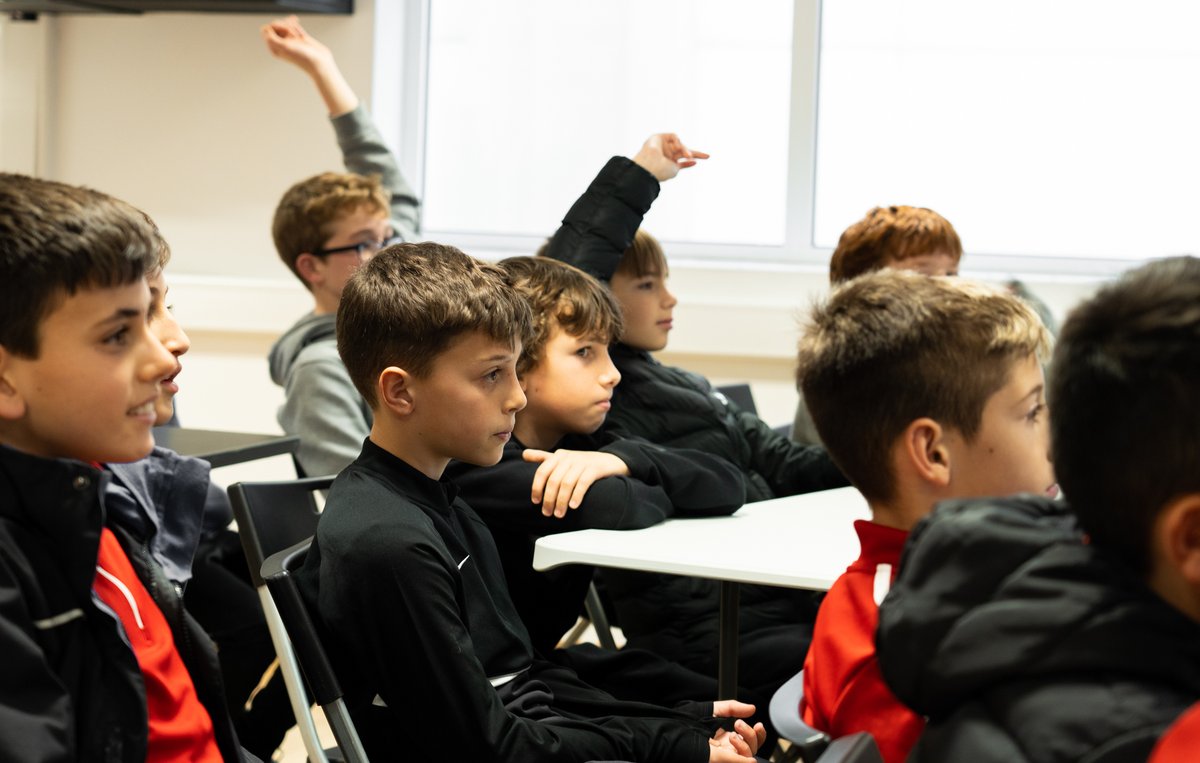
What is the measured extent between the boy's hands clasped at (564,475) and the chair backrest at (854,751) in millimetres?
893

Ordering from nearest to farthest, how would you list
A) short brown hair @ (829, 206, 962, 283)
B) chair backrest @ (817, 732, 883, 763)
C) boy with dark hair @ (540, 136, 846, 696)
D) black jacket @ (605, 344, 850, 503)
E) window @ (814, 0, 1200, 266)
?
1. chair backrest @ (817, 732, 883, 763)
2. boy with dark hair @ (540, 136, 846, 696)
3. black jacket @ (605, 344, 850, 503)
4. short brown hair @ (829, 206, 962, 283)
5. window @ (814, 0, 1200, 266)

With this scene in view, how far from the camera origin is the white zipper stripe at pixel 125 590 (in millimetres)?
1242

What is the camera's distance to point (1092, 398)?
809mm

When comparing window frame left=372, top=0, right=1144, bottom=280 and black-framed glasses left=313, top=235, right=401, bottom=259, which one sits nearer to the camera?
black-framed glasses left=313, top=235, right=401, bottom=259

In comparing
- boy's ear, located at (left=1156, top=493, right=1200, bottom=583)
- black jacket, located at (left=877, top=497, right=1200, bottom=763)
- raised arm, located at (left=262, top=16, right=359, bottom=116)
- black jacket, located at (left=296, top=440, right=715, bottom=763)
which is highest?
raised arm, located at (left=262, top=16, right=359, bottom=116)

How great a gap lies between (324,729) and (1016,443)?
212cm

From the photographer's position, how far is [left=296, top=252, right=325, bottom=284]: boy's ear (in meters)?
3.03

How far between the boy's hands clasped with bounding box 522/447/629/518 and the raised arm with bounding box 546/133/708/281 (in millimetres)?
674

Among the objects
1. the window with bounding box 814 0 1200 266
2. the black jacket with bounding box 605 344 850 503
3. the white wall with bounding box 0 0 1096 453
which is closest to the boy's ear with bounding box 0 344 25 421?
the black jacket with bounding box 605 344 850 503

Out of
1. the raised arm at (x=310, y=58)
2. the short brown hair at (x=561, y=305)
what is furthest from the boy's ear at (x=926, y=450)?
the raised arm at (x=310, y=58)

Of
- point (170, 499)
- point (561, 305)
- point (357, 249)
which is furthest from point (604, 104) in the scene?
point (170, 499)

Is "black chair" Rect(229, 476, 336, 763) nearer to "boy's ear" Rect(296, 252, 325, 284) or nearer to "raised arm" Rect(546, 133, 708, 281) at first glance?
"raised arm" Rect(546, 133, 708, 281)

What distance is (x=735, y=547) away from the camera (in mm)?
1795

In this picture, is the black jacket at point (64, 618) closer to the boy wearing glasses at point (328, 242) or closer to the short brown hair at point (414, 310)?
the short brown hair at point (414, 310)
